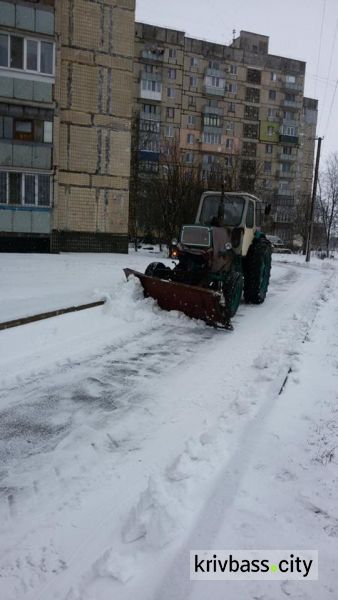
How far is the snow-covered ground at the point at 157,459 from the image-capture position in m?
2.41

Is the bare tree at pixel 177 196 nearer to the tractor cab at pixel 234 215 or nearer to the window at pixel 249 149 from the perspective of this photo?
the tractor cab at pixel 234 215

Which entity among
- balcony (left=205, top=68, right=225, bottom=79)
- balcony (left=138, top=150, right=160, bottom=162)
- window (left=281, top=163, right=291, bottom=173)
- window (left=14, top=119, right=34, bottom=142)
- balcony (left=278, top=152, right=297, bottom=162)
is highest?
balcony (left=205, top=68, right=225, bottom=79)

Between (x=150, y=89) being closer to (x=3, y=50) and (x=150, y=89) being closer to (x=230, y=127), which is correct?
(x=230, y=127)

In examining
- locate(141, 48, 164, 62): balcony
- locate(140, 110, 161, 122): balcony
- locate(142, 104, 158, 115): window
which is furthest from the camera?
locate(142, 104, 158, 115): window

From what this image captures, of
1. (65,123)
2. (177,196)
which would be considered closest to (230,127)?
(177,196)

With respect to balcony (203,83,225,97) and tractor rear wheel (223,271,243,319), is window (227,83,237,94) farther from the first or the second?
tractor rear wheel (223,271,243,319)

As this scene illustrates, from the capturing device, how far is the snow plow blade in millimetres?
7719

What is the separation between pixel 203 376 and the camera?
540 cm

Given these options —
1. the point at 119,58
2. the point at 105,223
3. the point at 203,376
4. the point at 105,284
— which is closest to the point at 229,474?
the point at 203,376

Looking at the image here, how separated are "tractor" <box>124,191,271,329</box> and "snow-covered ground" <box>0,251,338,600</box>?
932 mm

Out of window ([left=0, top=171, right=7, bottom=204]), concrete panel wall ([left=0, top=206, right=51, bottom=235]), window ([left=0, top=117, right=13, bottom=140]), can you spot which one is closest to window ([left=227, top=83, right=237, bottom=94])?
window ([left=0, top=117, right=13, bottom=140])

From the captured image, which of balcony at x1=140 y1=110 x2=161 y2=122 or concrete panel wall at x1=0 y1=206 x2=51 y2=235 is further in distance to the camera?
balcony at x1=140 y1=110 x2=161 y2=122

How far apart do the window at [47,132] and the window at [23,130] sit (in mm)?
515

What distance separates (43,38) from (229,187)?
1001 cm
